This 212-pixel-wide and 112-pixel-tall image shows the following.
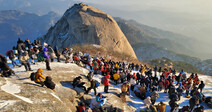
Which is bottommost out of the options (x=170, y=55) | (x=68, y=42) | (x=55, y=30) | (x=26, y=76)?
(x=170, y=55)

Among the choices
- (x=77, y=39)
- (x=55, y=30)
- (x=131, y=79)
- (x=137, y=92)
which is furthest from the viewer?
(x=55, y=30)

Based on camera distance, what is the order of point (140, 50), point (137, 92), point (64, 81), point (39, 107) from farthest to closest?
point (140, 50) → point (137, 92) → point (64, 81) → point (39, 107)

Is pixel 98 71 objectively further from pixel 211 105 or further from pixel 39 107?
pixel 211 105

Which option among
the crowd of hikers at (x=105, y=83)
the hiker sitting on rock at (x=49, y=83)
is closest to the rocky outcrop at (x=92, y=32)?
the crowd of hikers at (x=105, y=83)

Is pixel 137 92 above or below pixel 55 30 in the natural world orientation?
below

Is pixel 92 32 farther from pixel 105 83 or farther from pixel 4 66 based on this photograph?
pixel 4 66

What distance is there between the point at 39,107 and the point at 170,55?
640ft

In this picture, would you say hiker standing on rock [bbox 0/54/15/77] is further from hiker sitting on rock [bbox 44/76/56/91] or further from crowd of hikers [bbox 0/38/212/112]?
hiker sitting on rock [bbox 44/76/56/91]

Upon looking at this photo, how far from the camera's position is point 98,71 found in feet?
54.4

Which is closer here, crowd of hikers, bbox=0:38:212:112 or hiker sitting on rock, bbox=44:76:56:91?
hiker sitting on rock, bbox=44:76:56:91

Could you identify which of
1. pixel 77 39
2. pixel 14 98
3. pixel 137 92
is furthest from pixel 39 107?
pixel 77 39

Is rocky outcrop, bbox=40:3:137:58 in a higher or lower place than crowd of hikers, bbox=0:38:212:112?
higher

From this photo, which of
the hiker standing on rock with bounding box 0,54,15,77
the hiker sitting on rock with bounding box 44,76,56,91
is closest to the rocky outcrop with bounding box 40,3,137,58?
the hiker standing on rock with bounding box 0,54,15,77

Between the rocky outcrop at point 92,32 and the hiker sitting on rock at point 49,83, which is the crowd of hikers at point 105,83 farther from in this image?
the rocky outcrop at point 92,32
